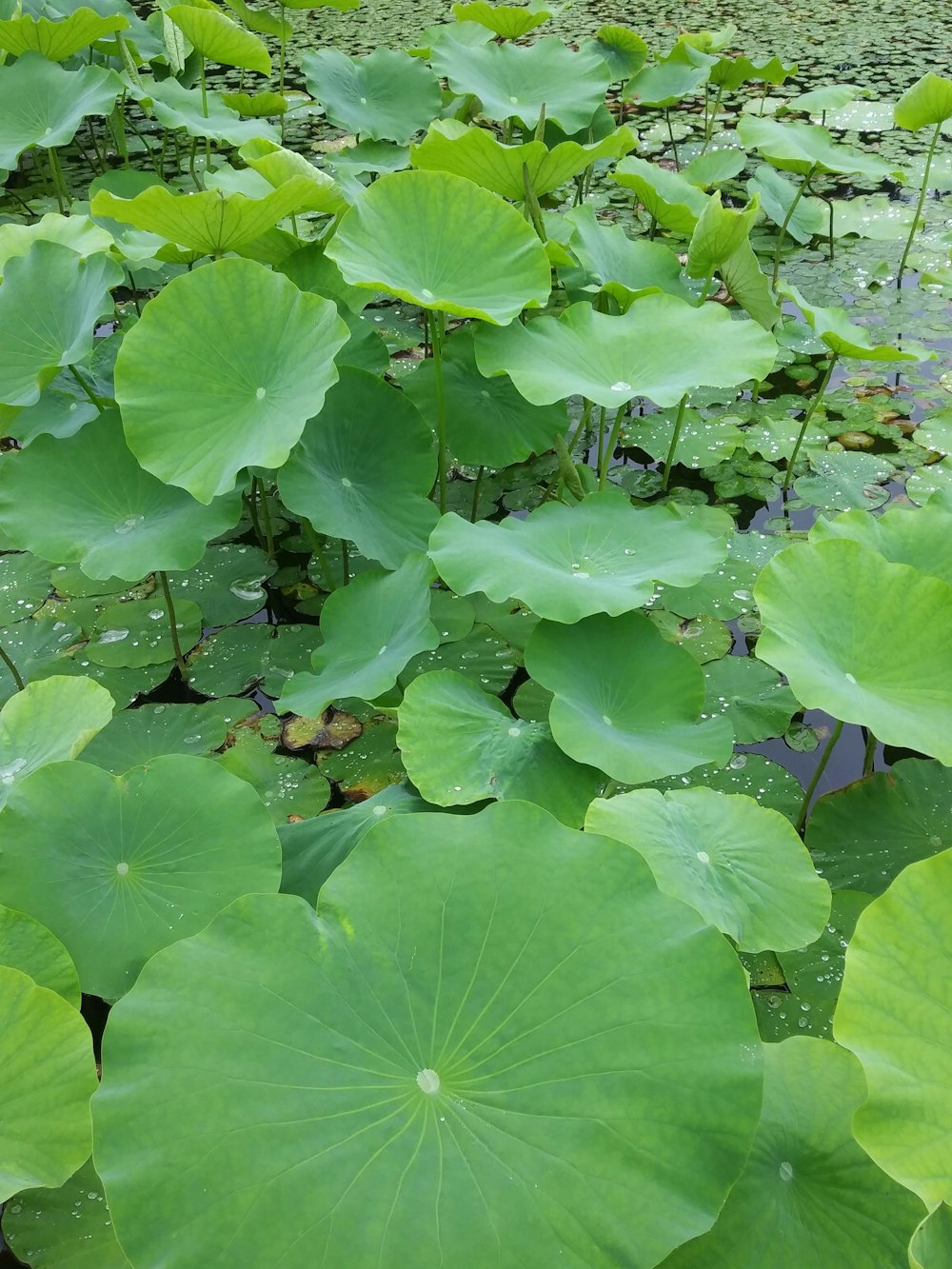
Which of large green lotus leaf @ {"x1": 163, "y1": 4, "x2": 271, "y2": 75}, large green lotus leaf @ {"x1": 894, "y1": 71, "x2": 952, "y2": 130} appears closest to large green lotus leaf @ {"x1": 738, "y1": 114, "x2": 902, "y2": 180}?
large green lotus leaf @ {"x1": 894, "y1": 71, "x2": 952, "y2": 130}

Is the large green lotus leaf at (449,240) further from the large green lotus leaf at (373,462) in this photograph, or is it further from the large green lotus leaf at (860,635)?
the large green lotus leaf at (860,635)

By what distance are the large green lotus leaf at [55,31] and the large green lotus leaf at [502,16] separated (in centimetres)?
137

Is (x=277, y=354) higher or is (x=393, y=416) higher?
(x=277, y=354)

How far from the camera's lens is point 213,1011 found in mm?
966

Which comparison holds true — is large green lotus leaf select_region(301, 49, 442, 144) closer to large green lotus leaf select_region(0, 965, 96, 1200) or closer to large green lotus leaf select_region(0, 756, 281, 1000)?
large green lotus leaf select_region(0, 756, 281, 1000)

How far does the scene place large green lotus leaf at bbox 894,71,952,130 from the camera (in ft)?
10.4

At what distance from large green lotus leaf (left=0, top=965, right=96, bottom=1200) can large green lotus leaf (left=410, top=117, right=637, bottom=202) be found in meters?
2.09

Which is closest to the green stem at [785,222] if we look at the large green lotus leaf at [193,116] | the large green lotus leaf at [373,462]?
the large green lotus leaf at [193,116]

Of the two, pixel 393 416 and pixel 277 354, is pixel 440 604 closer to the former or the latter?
pixel 393 416

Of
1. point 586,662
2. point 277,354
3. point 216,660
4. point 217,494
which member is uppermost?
point 277,354

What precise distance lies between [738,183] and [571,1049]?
15.5 ft

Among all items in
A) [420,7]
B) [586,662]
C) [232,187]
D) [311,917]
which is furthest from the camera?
[420,7]

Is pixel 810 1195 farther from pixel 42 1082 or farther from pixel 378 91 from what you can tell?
pixel 378 91

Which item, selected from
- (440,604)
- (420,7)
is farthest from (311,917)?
(420,7)
